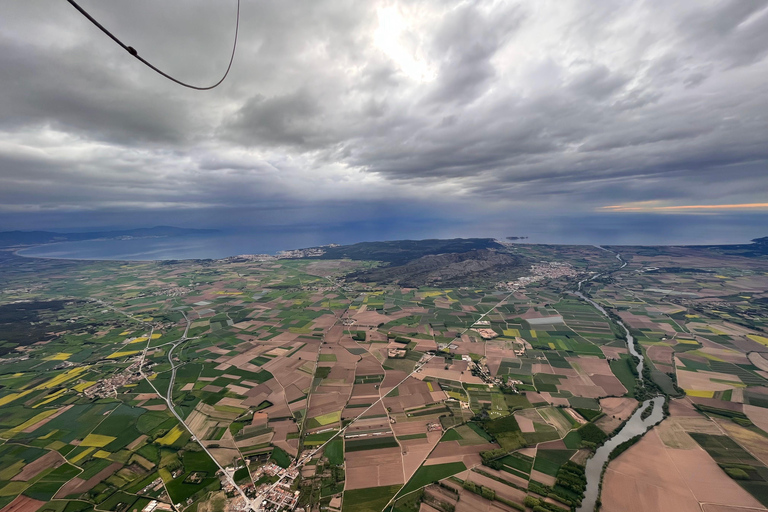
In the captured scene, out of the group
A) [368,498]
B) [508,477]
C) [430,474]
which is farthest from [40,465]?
[508,477]

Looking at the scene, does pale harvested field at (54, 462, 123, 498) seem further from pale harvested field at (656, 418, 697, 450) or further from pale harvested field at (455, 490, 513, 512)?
pale harvested field at (656, 418, 697, 450)

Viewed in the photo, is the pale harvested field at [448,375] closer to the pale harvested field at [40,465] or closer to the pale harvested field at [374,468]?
the pale harvested field at [374,468]

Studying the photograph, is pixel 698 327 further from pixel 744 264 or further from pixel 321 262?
pixel 321 262

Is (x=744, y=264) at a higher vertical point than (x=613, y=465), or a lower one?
higher

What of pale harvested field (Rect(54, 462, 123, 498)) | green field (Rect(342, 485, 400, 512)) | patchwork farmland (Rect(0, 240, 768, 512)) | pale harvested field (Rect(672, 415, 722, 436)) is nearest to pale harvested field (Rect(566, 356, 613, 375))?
patchwork farmland (Rect(0, 240, 768, 512))

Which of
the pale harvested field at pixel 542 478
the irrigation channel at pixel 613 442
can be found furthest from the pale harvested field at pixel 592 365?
the pale harvested field at pixel 542 478

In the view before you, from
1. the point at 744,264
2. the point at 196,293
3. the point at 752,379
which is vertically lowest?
the point at 196,293

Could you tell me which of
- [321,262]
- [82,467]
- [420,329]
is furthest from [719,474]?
[321,262]
